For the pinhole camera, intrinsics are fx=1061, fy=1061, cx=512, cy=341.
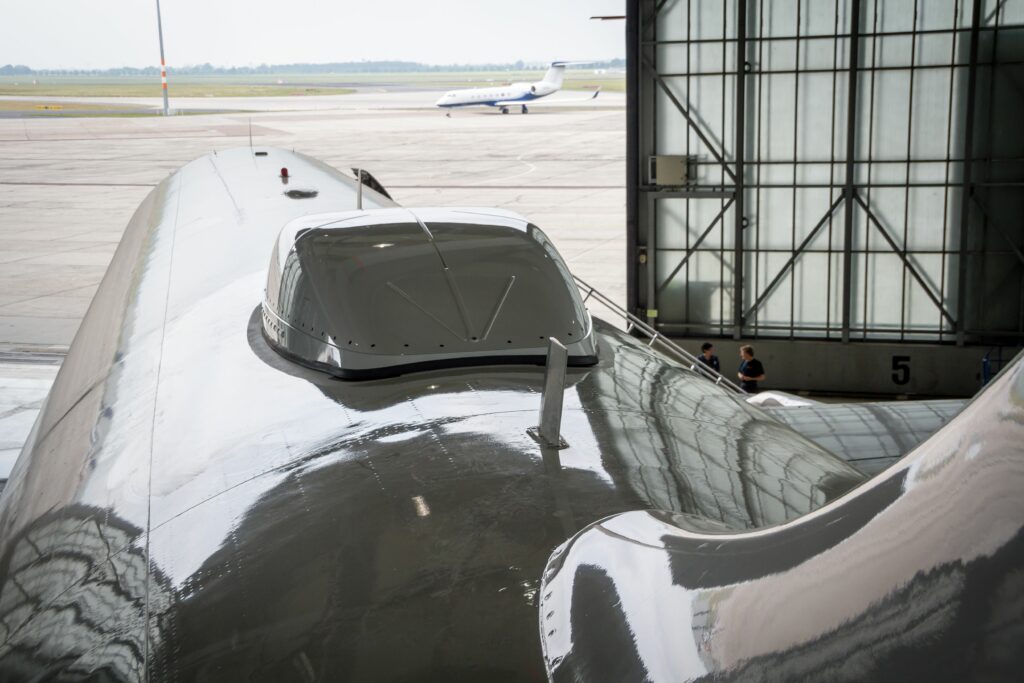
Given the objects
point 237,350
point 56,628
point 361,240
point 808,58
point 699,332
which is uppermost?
point 808,58

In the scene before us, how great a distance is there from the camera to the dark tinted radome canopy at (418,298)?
8.33 meters

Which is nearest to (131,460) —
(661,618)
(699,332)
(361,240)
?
(361,240)

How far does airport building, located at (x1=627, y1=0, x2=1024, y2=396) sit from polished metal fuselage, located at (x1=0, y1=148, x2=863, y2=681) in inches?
789

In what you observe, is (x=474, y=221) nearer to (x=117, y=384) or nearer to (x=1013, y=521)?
(x=117, y=384)

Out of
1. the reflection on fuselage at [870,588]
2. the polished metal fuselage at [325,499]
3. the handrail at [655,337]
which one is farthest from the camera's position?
the handrail at [655,337]

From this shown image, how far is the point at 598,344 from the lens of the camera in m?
9.74

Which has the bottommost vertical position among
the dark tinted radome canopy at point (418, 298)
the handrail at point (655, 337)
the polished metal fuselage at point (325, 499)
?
the handrail at point (655, 337)

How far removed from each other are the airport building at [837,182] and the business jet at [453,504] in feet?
64.1

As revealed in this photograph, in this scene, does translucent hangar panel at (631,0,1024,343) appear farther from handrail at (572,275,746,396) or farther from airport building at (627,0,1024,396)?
handrail at (572,275,746,396)

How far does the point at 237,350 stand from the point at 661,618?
6.75m

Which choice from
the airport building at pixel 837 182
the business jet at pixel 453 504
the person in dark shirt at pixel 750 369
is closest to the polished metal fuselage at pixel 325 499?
the business jet at pixel 453 504

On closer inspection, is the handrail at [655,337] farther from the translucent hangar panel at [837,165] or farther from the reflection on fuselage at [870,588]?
the translucent hangar panel at [837,165]

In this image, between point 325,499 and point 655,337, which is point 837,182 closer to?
point 655,337

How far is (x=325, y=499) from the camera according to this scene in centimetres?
618
